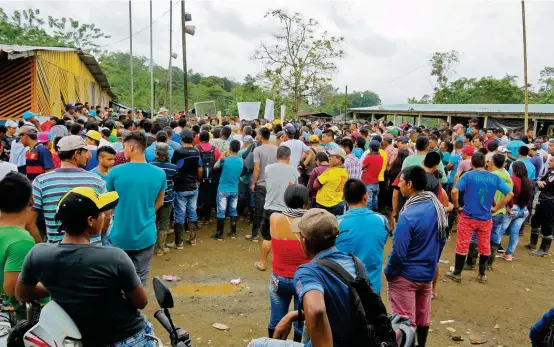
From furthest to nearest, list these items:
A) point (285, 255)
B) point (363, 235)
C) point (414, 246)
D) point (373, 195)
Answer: point (373, 195) → point (414, 246) → point (285, 255) → point (363, 235)

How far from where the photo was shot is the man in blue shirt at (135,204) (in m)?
3.99

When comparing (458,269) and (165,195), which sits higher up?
(165,195)

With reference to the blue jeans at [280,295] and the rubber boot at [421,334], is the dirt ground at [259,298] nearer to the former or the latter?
the rubber boot at [421,334]

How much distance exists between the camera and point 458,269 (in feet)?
20.0

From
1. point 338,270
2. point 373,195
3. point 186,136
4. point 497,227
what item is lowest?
point 497,227

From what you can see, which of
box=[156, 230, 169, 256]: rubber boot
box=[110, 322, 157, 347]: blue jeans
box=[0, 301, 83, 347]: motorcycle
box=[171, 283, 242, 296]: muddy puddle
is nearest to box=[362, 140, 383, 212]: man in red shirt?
box=[171, 283, 242, 296]: muddy puddle

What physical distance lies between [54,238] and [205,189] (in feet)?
15.7

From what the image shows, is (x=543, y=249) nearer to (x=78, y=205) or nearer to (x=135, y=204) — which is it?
(x=135, y=204)

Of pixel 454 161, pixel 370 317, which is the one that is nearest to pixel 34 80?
pixel 454 161

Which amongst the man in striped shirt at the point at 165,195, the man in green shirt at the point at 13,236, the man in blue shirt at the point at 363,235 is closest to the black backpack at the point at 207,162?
the man in striped shirt at the point at 165,195

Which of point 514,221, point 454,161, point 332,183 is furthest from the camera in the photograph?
point 454,161

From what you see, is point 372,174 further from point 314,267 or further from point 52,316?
point 52,316

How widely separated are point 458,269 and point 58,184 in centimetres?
549

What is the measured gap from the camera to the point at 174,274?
6.08 metres
